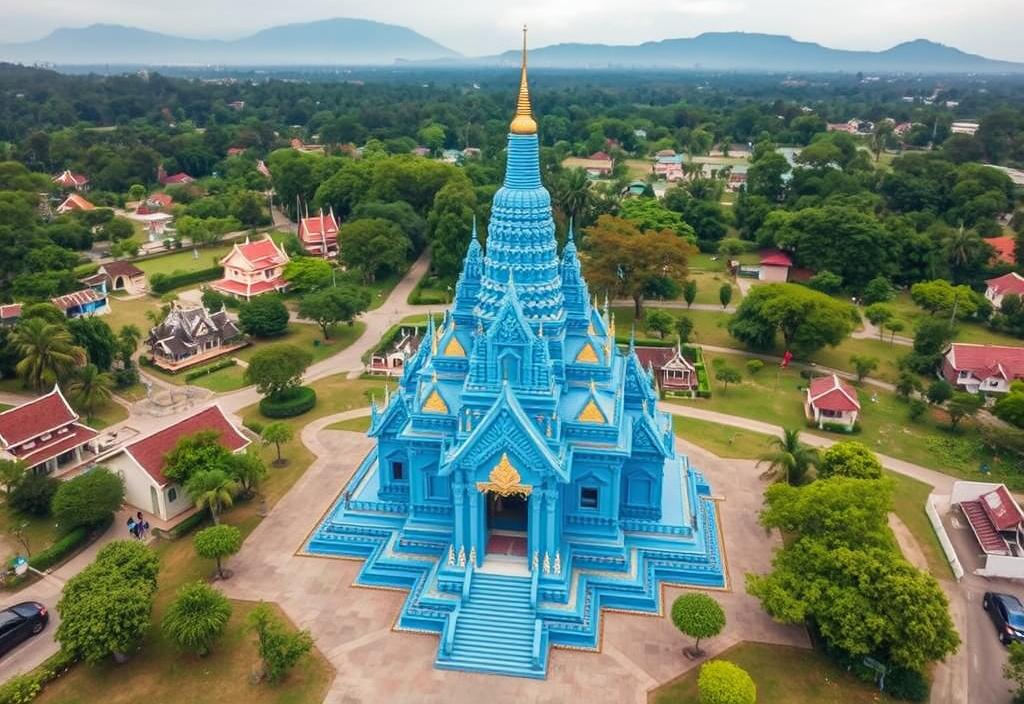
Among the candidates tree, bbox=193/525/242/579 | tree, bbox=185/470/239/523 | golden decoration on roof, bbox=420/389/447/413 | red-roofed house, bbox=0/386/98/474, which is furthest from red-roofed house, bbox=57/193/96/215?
golden decoration on roof, bbox=420/389/447/413

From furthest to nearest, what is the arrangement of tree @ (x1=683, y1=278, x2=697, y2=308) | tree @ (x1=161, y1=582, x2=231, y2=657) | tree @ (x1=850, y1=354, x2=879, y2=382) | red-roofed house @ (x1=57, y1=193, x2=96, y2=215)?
red-roofed house @ (x1=57, y1=193, x2=96, y2=215) → tree @ (x1=683, y1=278, x2=697, y2=308) → tree @ (x1=850, y1=354, x2=879, y2=382) → tree @ (x1=161, y1=582, x2=231, y2=657)

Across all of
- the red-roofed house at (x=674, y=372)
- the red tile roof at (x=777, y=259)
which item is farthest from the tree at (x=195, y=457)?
the red tile roof at (x=777, y=259)

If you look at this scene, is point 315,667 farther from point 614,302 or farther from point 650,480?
point 614,302

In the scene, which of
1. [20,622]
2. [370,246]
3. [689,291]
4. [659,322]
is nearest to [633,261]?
[689,291]

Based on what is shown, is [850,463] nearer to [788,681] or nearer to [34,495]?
[788,681]

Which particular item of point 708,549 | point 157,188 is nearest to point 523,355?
point 708,549

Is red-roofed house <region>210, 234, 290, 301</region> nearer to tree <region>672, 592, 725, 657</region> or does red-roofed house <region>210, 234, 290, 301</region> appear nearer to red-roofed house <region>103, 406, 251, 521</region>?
red-roofed house <region>103, 406, 251, 521</region>
